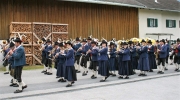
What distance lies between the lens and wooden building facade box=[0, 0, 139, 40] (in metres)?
20.0

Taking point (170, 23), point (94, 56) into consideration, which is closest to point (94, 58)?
point (94, 56)

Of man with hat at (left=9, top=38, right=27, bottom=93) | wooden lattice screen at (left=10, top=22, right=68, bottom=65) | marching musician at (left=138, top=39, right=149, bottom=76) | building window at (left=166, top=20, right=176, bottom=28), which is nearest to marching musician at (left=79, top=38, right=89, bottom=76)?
marching musician at (left=138, top=39, right=149, bottom=76)

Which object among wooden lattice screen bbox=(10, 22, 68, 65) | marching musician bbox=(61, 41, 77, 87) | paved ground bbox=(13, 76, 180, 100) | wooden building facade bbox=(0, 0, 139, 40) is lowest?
paved ground bbox=(13, 76, 180, 100)

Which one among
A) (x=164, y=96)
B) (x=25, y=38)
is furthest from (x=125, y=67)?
(x=25, y=38)

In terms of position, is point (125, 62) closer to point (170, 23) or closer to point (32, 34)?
point (32, 34)

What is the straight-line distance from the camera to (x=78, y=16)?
78.1 ft

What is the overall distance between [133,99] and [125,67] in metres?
4.61

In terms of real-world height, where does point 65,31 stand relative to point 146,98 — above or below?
above

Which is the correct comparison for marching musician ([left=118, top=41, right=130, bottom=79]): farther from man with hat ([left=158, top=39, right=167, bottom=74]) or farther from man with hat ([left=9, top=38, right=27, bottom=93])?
man with hat ([left=9, top=38, right=27, bottom=93])

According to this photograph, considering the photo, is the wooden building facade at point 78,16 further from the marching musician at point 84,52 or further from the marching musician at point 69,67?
the marching musician at point 69,67

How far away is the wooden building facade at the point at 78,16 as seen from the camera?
20.0 meters

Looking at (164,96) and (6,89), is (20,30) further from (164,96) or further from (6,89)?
(164,96)

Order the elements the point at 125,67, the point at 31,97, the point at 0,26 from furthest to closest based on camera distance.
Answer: the point at 0,26 → the point at 125,67 → the point at 31,97

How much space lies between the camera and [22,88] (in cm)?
984
